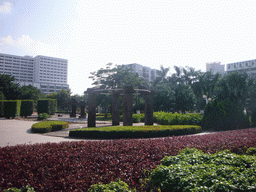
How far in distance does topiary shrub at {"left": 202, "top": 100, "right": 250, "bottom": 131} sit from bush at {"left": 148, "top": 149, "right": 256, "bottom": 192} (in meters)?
11.2

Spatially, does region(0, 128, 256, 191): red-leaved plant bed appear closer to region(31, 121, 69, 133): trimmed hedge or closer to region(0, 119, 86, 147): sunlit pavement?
region(0, 119, 86, 147): sunlit pavement

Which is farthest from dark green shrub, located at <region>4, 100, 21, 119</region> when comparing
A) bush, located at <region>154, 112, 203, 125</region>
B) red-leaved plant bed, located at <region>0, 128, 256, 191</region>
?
red-leaved plant bed, located at <region>0, 128, 256, 191</region>

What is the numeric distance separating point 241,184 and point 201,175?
567 millimetres

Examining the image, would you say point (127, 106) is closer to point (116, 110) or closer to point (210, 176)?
point (116, 110)

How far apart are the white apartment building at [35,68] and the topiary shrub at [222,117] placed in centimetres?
10686

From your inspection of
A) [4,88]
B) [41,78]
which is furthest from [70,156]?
[41,78]

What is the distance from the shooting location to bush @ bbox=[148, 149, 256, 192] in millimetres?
2910

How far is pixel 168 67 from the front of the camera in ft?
143

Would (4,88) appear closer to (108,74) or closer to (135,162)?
(108,74)

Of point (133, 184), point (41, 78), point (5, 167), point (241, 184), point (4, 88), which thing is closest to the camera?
point (241, 184)

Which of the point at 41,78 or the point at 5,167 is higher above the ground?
the point at 41,78

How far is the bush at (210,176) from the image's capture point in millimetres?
2910

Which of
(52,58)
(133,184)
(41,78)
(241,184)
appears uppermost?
(52,58)

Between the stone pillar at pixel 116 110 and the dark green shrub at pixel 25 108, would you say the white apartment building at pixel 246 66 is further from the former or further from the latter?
the dark green shrub at pixel 25 108
